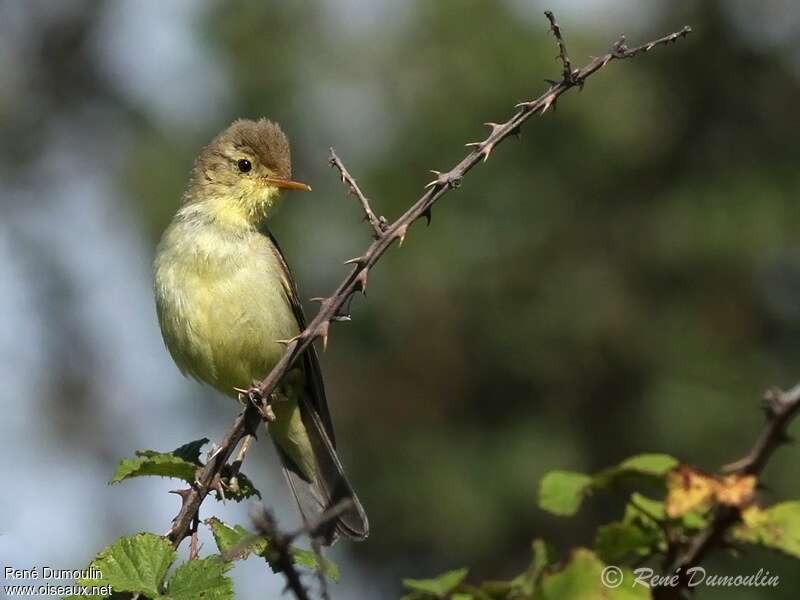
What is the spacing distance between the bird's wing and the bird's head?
16cm

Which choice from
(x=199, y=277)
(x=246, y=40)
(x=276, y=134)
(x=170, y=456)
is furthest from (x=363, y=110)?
(x=170, y=456)

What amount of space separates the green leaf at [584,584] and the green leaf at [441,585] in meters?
0.18

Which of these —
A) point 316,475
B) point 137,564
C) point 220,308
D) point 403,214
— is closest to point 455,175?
point 403,214

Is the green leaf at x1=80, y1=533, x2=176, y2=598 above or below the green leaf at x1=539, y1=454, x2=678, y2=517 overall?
below

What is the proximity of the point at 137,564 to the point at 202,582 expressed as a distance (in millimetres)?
215

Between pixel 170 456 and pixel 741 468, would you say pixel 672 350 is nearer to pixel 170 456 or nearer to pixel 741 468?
pixel 170 456

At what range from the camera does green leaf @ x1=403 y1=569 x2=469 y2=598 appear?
2188 mm

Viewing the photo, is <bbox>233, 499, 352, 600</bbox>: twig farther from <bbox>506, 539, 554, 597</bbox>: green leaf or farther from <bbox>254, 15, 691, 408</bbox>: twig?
<bbox>254, 15, 691, 408</bbox>: twig

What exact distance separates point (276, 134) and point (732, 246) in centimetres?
693

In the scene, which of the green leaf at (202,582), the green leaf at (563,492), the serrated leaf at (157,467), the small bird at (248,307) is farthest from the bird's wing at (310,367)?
the green leaf at (563,492)

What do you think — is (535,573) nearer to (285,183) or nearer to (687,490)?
(687,490)

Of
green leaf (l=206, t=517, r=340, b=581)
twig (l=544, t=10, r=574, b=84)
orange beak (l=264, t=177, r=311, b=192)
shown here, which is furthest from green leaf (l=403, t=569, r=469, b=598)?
orange beak (l=264, t=177, r=311, b=192)

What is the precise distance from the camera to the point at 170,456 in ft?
10.9

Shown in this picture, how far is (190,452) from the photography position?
3.58 metres
